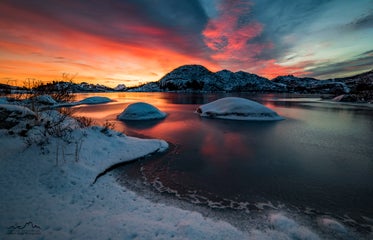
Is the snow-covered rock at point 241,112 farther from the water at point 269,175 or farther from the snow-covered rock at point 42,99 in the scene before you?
the snow-covered rock at point 42,99

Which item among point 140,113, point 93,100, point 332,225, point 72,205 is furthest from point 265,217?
point 93,100

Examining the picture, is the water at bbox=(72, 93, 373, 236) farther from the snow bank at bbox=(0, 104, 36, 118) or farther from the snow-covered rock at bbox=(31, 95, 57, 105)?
the snow-covered rock at bbox=(31, 95, 57, 105)

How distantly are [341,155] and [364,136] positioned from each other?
262 inches

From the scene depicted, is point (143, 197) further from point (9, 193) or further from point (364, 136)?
point (364, 136)

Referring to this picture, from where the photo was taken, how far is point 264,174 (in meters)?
6.85

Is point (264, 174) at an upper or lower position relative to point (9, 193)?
lower

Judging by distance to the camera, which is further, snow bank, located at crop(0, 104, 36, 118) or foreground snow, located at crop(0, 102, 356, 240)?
snow bank, located at crop(0, 104, 36, 118)

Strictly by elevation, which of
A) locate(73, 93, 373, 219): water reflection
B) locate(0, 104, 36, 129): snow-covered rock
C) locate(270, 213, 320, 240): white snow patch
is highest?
locate(0, 104, 36, 129): snow-covered rock

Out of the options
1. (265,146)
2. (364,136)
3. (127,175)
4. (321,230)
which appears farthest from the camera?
(364,136)

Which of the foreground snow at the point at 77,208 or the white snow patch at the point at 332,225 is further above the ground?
the foreground snow at the point at 77,208

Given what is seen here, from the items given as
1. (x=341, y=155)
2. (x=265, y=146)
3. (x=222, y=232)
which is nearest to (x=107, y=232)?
(x=222, y=232)

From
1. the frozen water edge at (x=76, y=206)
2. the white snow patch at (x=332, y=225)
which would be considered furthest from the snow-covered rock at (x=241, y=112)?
the frozen water edge at (x=76, y=206)

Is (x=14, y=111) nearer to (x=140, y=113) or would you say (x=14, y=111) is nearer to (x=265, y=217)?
(x=265, y=217)

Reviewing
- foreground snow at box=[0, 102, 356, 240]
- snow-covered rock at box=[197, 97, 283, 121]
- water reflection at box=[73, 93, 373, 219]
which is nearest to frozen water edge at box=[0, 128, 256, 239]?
foreground snow at box=[0, 102, 356, 240]
